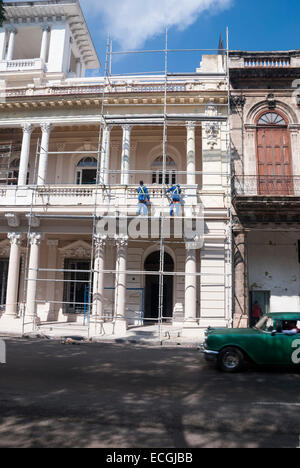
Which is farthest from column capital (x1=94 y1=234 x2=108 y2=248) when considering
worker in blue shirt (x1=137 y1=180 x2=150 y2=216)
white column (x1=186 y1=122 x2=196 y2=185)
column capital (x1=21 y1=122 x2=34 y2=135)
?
column capital (x1=21 y1=122 x2=34 y2=135)

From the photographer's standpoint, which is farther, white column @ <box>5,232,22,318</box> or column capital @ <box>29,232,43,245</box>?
column capital @ <box>29,232,43,245</box>

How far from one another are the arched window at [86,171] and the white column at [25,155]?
9.94ft

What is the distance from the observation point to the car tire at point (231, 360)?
27.3 feet

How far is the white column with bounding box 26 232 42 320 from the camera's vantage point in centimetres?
1537

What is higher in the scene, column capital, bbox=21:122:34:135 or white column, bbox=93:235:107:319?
column capital, bbox=21:122:34:135

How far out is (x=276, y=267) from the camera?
16344mm

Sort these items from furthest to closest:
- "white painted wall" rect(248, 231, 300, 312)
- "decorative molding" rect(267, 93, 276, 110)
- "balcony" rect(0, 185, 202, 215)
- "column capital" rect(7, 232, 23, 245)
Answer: "decorative molding" rect(267, 93, 276, 110)
"column capital" rect(7, 232, 23, 245)
"white painted wall" rect(248, 231, 300, 312)
"balcony" rect(0, 185, 202, 215)

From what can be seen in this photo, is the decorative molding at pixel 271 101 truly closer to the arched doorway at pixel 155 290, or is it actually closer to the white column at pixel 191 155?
the white column at pixel 191 155

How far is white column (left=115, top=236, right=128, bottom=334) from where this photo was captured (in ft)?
48.0

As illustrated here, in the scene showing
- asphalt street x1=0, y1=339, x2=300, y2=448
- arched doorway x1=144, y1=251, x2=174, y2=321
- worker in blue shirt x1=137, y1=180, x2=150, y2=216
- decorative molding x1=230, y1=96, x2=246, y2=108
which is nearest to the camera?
asphalt street x1=0, y1=339, x2=300, y2=448

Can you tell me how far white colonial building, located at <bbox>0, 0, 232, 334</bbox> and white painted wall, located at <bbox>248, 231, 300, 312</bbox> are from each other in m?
2.27

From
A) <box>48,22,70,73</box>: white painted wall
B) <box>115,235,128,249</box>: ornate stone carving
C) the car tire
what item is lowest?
the car tire

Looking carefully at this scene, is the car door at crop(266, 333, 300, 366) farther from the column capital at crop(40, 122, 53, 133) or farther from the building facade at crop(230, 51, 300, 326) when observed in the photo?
the column capital at crop(40, 122, 53, 133)

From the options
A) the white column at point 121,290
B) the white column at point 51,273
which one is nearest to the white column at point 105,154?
the white column at point 121,290
